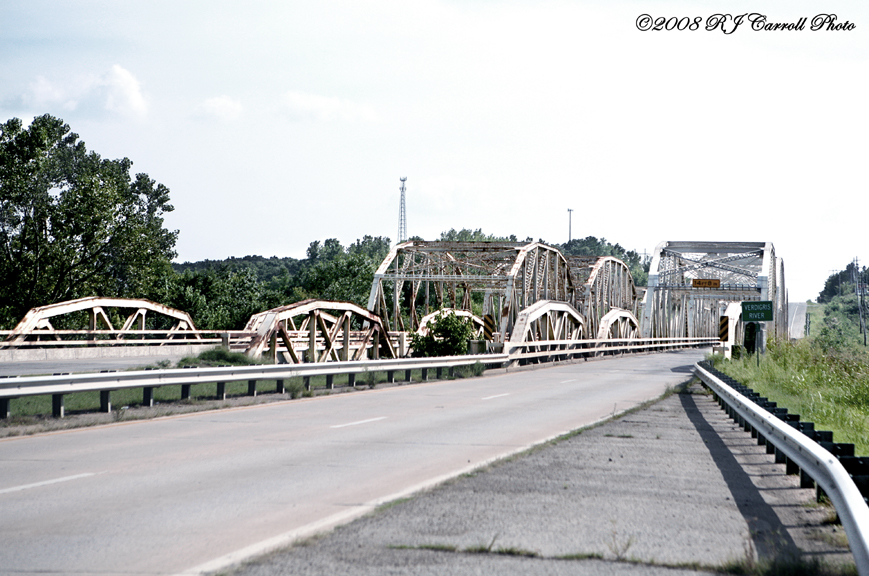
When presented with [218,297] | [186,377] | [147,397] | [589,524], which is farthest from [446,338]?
[218,297]

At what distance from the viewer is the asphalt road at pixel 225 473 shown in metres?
5.85

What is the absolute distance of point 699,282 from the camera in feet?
218

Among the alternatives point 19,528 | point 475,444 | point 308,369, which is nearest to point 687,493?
point 475,444

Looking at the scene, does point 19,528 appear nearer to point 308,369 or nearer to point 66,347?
point 308,369

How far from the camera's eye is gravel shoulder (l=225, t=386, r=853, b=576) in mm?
5402

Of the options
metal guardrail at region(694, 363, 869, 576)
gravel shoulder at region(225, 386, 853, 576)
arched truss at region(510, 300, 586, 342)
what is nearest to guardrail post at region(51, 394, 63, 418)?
gravel shoulder at region(225, 386, 853, 576)

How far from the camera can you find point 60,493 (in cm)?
764

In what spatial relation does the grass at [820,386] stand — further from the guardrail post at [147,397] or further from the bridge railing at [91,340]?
the bridge railing at [91,340]

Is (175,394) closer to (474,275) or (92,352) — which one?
(92,352)

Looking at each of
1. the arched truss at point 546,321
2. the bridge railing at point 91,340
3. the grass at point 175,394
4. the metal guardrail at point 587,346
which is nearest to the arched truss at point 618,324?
the metal guardrail at point 587,346

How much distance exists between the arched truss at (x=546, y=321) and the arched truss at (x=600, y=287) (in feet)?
24.8

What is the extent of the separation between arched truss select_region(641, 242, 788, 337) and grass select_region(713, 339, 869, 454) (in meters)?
34.7

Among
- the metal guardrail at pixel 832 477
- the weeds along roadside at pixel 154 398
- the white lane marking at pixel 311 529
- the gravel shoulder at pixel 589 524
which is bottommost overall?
the weeds along roadside at pixel 154 398

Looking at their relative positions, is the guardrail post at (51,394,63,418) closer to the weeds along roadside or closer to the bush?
the weeds along roadside
